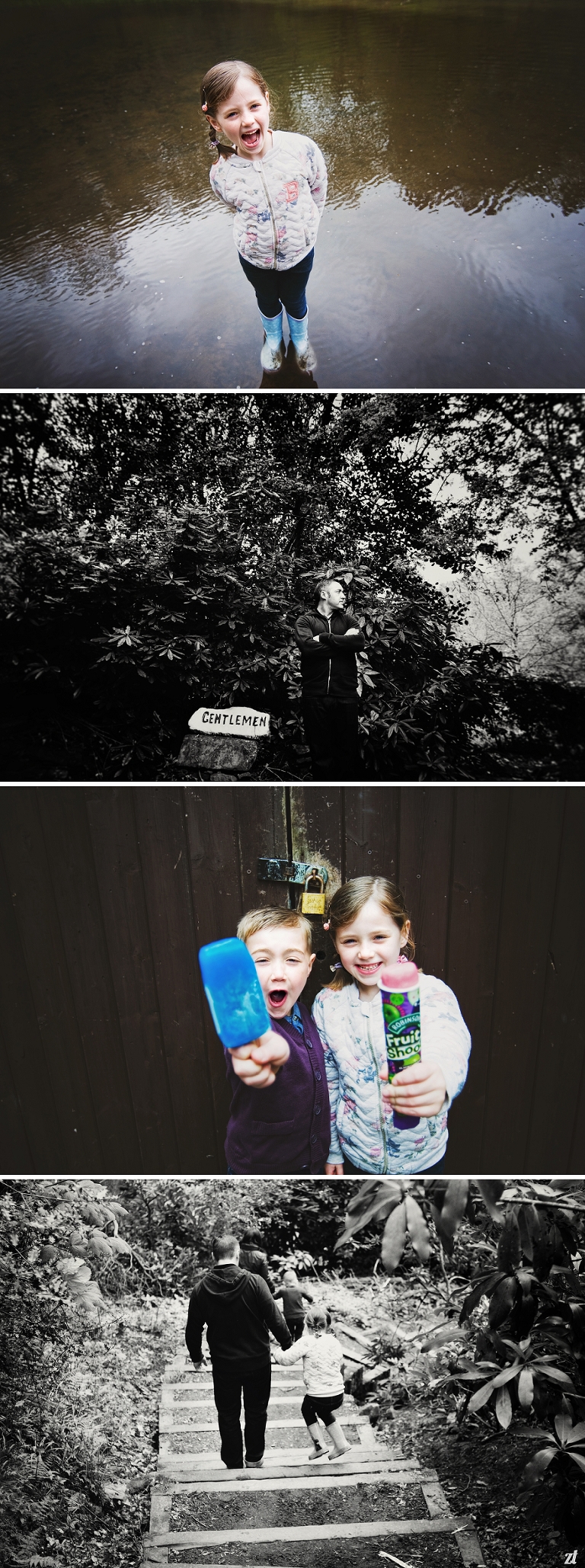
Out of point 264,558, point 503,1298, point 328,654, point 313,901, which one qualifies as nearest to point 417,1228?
point 503,1298

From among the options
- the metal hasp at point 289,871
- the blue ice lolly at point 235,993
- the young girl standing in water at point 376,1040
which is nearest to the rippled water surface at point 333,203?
the metal hasp at point 289,871

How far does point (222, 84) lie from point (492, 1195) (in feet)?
9.81

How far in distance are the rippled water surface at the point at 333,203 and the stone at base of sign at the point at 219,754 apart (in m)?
1.10

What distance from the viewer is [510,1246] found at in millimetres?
2051

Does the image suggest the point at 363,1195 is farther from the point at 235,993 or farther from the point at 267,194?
the point at 267,194

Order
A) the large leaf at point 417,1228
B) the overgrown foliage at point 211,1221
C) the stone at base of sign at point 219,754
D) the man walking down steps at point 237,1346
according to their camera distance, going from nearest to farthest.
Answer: the large leaf at point 417,1228, the man walking down steps at point 237,1346, the overgrown foliage at point 211,1221, the stone at base of sign at point 219,754

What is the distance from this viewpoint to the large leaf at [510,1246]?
2041 mm

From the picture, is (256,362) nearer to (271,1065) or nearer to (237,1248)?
(271,1065)

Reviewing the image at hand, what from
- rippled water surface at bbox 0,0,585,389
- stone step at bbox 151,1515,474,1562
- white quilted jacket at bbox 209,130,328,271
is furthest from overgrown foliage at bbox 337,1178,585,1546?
white quilted jacket at bbox 209,130,328,271

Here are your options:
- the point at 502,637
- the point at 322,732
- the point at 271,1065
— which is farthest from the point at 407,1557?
the point at 502,637

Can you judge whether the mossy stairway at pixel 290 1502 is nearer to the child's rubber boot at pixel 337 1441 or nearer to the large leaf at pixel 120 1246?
the child's rubber boot at pixel 337 1441

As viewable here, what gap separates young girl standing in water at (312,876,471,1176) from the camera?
2.07 meters

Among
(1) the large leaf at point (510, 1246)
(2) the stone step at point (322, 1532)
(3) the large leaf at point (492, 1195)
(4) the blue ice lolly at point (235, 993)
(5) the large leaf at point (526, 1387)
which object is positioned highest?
(4) the blue ice lolly at point (235, 993)

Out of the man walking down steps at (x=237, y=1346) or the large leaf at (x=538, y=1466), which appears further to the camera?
the man walking down steps at (x=237, y=1346)
